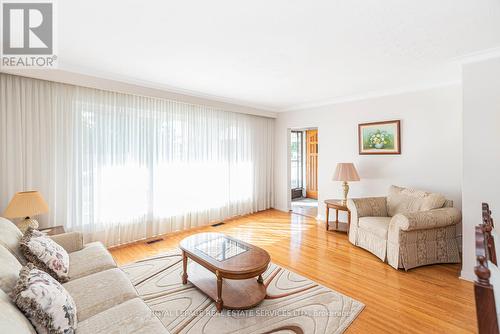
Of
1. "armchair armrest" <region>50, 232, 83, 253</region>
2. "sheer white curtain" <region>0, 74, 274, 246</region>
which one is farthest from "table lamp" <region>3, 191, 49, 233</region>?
"sheer white curtain" <region>0, 74, 274, 246</region>

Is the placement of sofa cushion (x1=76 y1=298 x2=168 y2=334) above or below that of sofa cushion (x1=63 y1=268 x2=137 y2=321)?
below

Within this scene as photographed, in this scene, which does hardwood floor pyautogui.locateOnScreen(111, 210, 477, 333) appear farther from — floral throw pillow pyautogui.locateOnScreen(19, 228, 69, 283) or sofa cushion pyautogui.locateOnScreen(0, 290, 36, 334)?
sofa cushion pyautogui.locateOnScreen(0, 290, 36, 334)

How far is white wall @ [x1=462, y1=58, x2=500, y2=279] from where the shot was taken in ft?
8.19

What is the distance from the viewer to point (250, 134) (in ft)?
18.1

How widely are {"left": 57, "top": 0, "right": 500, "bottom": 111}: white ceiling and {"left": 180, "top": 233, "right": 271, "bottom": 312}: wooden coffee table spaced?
212 cm

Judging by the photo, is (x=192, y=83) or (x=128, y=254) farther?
(x=192, y=83)

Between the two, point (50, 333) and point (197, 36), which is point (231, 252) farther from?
point (197, 36)

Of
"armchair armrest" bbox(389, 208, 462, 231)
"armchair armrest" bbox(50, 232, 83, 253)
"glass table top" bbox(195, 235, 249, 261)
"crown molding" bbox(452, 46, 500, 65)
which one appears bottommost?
"glass table top" bbox(195, 235, 249, 261)

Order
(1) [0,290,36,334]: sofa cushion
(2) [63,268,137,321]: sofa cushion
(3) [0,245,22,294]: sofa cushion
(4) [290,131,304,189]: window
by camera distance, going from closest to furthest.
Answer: (1) [0,290,36,334]: sofa cushion, (3) [0,245,22,294]: sofa cushion, (2) [63,268,137,321]: sofa cushion, (4) [290,131,304,189]: window

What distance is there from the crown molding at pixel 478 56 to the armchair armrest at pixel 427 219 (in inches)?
69.9

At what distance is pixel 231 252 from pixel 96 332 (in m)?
1.27

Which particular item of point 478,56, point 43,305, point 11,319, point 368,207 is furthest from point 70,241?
point 478,56

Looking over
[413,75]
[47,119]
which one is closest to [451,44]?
[413,75]

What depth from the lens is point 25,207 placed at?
2.44 meters
